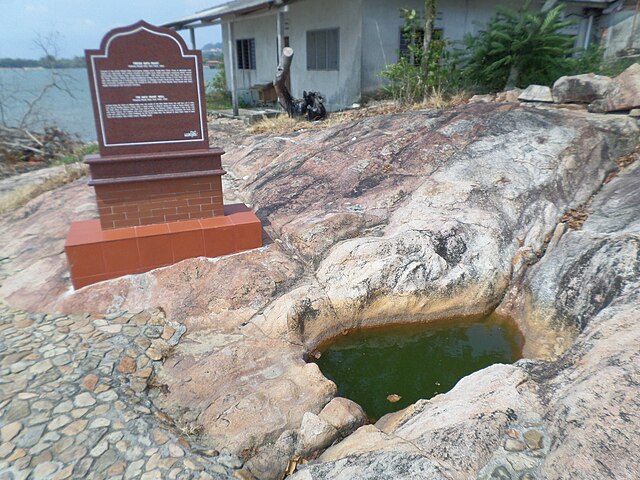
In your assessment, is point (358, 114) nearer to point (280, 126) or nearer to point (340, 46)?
point (280, 126)

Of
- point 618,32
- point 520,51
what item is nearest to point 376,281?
point 520,51

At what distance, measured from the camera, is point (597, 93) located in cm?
732

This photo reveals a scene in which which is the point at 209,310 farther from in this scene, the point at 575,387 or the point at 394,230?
the point at 575,387

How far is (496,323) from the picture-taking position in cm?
471

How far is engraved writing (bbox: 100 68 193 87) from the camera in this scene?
423 cm

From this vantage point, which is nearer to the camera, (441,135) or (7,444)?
(7,444)

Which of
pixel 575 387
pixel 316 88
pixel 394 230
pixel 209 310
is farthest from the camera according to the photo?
pixel 316 88

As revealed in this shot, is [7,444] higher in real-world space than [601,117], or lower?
lower

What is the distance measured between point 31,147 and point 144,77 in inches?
386

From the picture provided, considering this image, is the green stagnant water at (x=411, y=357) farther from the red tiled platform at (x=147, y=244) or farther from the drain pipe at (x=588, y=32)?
the drain pipe at (x=588, y=32)

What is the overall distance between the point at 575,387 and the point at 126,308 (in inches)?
146

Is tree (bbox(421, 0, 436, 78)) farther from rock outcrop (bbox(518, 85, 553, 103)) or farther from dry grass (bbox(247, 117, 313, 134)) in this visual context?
dry grass (bbox(247, 117, 313, 134))

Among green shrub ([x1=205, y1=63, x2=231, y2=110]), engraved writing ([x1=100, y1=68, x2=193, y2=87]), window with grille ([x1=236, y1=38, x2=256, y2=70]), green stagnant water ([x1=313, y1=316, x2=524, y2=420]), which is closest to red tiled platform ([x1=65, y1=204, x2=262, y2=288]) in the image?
engraved writing ([x1=100, y1=68, x2=193, y2=87])

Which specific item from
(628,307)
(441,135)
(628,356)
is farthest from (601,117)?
(628,356)
